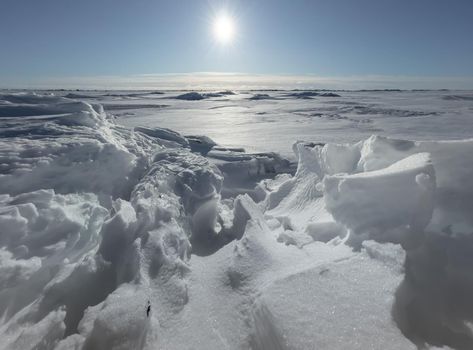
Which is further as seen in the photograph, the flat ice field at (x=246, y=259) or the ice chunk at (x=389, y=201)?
the ice chunk at (x=389, y=201)

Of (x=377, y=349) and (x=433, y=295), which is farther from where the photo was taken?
(x=433, y=295)

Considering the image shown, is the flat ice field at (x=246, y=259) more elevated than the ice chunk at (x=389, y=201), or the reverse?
the ice chunk at (x=389, y=201)

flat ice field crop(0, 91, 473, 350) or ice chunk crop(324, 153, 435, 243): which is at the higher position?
ice chunk crop(324, 153, 435, 243)

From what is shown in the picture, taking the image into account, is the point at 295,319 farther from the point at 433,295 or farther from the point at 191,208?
the point at 191,208

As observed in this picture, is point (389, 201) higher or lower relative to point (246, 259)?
higher

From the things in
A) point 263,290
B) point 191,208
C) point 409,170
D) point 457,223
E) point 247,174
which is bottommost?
point 247,174

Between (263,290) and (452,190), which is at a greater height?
(452,190)

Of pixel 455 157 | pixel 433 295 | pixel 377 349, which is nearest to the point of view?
pixel 377 349

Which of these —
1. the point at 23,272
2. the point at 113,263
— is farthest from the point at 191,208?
the point at 23,272

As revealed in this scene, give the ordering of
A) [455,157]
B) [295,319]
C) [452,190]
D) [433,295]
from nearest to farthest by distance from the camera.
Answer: [295,319], [433,295], [452,190], [455,157]

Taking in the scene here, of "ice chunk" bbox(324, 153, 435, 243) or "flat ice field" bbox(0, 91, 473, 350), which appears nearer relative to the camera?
"flat ice field" bbox(0, 91, 473, 350)

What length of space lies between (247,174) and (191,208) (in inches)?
82.0

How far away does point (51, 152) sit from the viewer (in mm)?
4098

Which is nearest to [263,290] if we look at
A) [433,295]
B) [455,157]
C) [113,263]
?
[433,295]
